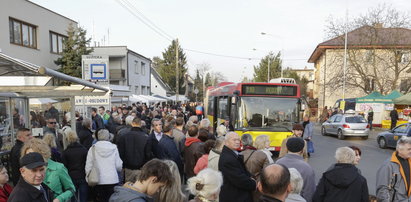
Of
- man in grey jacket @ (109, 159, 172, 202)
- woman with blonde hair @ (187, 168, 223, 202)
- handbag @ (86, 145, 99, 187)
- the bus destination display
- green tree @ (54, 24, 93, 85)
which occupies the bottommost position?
handbag @ (86, 145, 99, 187)

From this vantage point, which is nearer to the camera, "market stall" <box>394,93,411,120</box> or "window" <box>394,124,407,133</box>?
"window" <box>394,124,407,133</box>

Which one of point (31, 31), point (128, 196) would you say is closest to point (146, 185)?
point (128, 196)

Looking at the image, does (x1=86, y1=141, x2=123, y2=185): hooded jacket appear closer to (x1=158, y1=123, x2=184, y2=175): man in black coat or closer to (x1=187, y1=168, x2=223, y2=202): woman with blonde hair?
(x1=158, y1=123, x2=184, y2=175): man in black coat

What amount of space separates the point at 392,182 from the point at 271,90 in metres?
6.75

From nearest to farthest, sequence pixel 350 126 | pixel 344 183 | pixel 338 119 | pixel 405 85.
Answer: pixel 344 183, pixel 350 126, pixel 338 119, pixel 405 85

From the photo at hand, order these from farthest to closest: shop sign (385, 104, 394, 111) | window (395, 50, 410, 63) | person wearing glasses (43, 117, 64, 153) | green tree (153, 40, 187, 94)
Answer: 1. green tree (153, 40, 187, 94)
2. window (395, 50, 410, 63)
3. shop sign (385, 104, 394, 111)
4. person wearing glasses (43, 117, 64, 153)

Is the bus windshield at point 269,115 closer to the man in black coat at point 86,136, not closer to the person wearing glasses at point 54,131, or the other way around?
the man in black coat at point 86,136

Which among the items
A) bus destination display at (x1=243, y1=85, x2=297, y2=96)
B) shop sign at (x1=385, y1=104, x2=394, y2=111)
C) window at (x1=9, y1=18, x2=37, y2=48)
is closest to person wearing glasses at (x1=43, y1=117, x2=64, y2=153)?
bus destination display at (x1=243, y1=85, x2=297, y2=96)

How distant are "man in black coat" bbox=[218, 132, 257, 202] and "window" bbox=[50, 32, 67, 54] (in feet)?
72.4

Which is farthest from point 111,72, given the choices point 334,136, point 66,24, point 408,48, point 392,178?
point 392,178

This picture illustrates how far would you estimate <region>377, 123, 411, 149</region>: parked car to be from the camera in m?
13.1

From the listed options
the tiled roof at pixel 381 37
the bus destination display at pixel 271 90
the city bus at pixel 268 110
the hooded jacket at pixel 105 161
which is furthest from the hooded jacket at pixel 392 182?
the tiled roof at pixel 381 37

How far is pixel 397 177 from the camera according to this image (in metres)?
4.12

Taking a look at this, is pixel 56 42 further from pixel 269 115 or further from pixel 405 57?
pixel 405 57
